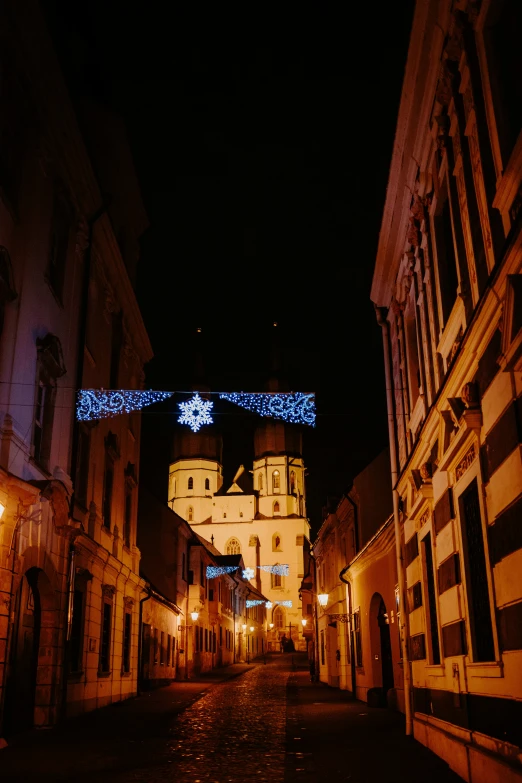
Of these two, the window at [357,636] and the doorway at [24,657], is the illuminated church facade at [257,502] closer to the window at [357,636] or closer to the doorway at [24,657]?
the window at [357,636]

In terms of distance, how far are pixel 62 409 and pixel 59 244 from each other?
371 centimetres

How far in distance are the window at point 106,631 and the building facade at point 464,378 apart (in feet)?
31.4

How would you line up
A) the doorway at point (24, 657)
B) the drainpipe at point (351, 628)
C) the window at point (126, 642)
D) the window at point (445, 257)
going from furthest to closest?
the drainpipe at point (351, 628) < the window at point (126, 642) < the doorway at point (24, 657) < the window at point (445, 257)

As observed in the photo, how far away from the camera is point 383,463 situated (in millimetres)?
22188

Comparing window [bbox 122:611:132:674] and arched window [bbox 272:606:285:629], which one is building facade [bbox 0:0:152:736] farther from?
arched window [bbox 272:606:285:629]

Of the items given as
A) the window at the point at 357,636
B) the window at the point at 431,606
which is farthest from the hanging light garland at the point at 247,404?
the window at the point at 357,636

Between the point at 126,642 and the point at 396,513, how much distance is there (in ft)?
40.2

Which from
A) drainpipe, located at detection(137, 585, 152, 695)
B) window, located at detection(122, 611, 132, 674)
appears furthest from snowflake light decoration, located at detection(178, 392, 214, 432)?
drainpipe, located at detection(137, 585, 152, 695)

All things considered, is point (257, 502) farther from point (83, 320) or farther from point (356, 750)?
point (356, 750)

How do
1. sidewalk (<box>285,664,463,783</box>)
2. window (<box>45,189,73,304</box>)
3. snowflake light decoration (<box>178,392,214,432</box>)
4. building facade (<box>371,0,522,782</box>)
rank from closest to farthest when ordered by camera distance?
building facade (<box>371,0,522,782</box>)
sidewalk (<box>285,664,463,783</box>)
snowflake light decoration (<box>178,392,214,432</box>)
window (<box>45,189,73,304</box>)

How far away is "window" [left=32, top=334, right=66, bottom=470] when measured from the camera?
14.1 m

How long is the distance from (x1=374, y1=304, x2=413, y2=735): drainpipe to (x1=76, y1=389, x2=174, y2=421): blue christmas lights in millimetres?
4840

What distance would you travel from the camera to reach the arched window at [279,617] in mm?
93312

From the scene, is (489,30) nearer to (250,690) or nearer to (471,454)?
(471,454)
